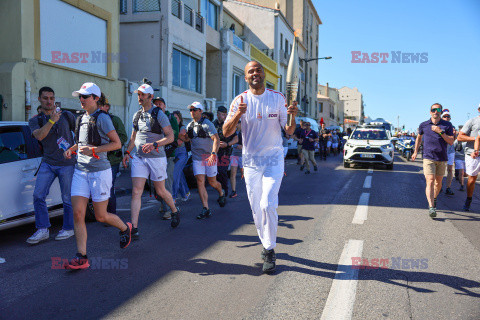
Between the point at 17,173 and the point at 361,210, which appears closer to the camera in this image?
the point at 17,173

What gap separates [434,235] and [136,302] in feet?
13.9

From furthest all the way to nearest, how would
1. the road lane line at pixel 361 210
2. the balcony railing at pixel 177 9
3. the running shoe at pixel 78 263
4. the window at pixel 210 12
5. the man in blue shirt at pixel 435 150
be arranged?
1. the window at pixel 210 12
2. the balcony railing at pixel 177 9
3. the man in blue shirt at pixel 435 150
4. the road lane line at pixel 361 210
5. the running shoe at pixel 78 263

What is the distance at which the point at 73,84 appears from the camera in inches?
507

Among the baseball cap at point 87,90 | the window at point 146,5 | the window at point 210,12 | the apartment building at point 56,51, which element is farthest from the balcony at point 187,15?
the baseball cap at point 87,90

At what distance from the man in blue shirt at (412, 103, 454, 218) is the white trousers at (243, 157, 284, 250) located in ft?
13.1

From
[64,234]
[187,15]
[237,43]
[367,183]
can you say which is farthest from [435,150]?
[237,43]

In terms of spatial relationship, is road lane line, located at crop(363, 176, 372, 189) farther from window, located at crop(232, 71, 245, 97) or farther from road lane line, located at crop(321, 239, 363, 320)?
window, located at crop(232, 71, 245, 97)

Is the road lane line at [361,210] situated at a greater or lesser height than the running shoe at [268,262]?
lesser

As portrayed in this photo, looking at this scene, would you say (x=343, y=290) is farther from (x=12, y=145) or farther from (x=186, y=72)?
(x=186, y=72)

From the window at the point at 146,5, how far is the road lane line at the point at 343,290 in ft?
51.4

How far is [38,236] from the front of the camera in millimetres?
5207

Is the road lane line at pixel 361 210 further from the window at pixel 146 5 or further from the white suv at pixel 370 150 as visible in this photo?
the window at pixel 146 5

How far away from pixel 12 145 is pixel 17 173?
428 millimetres

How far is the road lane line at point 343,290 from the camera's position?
3.09 m
